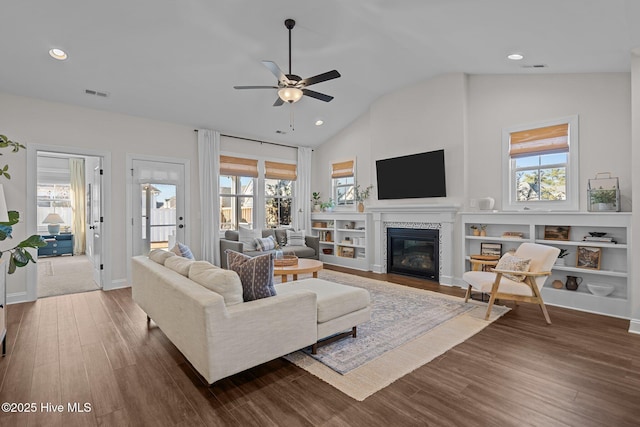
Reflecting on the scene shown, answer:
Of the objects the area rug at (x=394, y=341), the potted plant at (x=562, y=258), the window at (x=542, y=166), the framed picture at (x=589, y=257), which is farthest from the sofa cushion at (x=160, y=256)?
the framed picture at (x=589, y=257)

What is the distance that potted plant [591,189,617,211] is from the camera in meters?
3.74

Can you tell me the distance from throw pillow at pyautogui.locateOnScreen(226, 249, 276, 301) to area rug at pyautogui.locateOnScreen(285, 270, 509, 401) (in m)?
0.67

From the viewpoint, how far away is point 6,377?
2.37 metres

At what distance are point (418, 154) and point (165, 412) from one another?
4.99m

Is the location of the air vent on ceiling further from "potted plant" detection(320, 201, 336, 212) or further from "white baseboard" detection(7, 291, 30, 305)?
"potted plant" detection(320, 201, 336, 212)

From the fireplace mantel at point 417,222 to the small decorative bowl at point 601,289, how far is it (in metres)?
1.74

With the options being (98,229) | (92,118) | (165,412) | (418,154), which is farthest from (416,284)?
(92,118)

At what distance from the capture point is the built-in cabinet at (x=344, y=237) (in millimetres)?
6555

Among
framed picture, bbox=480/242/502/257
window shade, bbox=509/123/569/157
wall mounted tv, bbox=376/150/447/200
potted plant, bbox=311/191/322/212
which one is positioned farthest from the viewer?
potted plant, bbox=311/191/322/212

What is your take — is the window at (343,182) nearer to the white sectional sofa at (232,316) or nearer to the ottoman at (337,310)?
the ottoman at (337,310)

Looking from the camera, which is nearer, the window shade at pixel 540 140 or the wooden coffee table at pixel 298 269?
the wooden coffee table at pixel 298 269

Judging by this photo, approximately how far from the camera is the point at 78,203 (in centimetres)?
928

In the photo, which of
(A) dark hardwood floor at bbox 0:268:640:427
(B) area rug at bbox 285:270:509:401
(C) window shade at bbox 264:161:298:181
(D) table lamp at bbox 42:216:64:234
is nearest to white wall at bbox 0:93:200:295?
(C) window shade at bbox 264:161:298:181

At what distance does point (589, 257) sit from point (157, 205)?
6475mm
